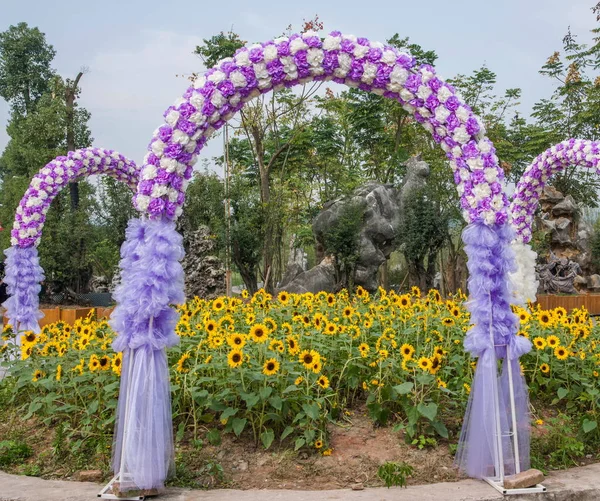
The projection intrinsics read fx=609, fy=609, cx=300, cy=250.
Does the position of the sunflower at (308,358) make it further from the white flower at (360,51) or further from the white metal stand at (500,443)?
the white flower at (360,51)

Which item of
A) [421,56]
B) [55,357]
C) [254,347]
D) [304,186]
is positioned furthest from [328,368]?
[421,56]

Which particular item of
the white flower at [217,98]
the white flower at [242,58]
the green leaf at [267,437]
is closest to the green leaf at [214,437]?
the green leaf at [267,437]

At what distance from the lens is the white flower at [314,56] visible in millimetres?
3791

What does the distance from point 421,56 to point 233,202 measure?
966 cm

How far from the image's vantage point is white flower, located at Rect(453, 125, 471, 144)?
3895 mm

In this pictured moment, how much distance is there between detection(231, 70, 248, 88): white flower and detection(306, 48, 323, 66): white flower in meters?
0.42

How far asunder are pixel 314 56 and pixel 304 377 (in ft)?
7.02

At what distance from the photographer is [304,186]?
22312mm

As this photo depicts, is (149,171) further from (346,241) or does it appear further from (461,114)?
(346,241)

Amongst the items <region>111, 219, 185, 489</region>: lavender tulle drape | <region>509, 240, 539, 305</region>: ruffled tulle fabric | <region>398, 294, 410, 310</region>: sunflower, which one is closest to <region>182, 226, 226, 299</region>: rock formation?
<region>509, 240, 539, 305</region>: ruffled tulle fabric

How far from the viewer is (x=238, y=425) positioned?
401 centimetres

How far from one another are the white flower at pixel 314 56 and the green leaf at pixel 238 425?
7.74 feet

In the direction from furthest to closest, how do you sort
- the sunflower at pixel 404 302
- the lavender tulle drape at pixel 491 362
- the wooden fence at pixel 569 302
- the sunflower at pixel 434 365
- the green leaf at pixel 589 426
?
the wooden fence at pixel 569 302 → the sunflower at pixel 404 302 → the green leaf at pixel 589 426 → the sunflower at pixel 434 365 → the lavender tulle drape at pixel 491 362

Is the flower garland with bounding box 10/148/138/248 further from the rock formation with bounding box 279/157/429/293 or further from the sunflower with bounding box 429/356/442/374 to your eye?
the rock formation with bounding box 279/157/429/293
